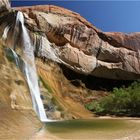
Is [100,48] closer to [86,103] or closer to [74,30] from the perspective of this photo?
[74,30]

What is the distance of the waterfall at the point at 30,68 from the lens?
2884 centimetres

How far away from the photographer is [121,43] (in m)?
44.8

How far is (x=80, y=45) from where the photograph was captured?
137ft

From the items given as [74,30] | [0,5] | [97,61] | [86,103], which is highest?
[0,5]

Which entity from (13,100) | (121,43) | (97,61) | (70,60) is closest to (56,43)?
(70,60)

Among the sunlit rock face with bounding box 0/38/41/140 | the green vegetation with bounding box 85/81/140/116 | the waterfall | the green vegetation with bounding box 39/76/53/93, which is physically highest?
the sunlit rock face with bounding box 0/38/41/140

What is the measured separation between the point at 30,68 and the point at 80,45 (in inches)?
430

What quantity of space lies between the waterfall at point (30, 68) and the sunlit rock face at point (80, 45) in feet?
7.64

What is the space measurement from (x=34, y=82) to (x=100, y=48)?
13271mm

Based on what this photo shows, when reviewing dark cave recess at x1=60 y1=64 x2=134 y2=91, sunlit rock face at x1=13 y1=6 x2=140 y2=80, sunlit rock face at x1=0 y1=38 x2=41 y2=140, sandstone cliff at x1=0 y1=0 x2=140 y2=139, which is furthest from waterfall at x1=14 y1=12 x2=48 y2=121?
sunlit rock face at x1=0 y1=38 x2=41 y2=140

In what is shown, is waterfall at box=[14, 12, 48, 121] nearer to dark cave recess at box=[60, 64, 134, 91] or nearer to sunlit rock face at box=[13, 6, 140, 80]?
sunlit rock face at box=[13, 6, 140, 80]

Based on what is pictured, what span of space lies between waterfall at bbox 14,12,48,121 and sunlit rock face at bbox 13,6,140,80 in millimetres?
2328

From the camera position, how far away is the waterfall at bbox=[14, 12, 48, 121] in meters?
28.8

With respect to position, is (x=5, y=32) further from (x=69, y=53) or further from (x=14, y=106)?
(x=14, y=106)
